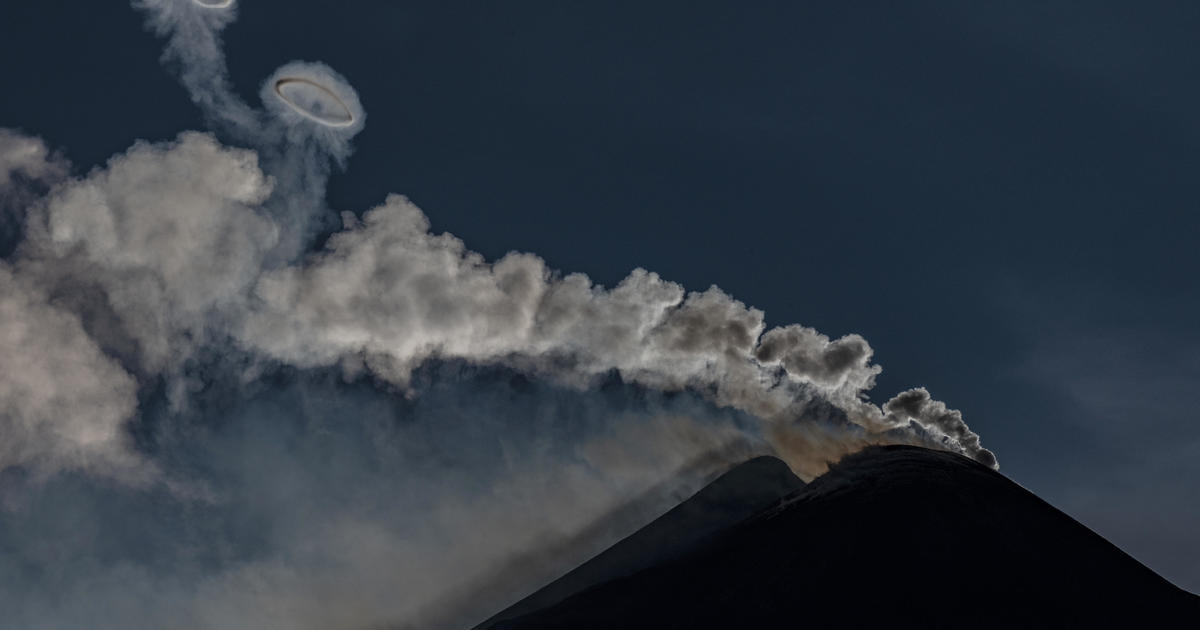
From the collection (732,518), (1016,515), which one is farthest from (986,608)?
(732,518)

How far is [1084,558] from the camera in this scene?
72.2m

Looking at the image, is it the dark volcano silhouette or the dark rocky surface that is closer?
the dark volcano silhouette

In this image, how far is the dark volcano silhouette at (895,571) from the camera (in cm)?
6431

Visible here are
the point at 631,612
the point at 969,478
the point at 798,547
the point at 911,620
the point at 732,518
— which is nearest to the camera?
the point at 911,620

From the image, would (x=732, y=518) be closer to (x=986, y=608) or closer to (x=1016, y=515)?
(x=1016, y=515)

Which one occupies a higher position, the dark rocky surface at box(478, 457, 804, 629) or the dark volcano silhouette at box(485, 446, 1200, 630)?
the dark rocky surface at box(478, 457, 804, 629)

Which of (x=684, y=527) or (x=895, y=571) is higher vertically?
(x=684, y=527)

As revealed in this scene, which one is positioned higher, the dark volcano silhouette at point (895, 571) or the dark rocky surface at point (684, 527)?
the dark rocky surface at point (684, 527)

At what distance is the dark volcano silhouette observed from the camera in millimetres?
64312

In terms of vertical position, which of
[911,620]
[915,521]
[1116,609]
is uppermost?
[915,521]

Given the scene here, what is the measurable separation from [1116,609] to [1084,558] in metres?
8.12

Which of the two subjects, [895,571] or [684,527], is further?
[684,527]

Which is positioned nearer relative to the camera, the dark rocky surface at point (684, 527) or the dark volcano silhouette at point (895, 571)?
the dark volcano silhouette at point (895, 571)

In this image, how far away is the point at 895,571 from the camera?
228ft
